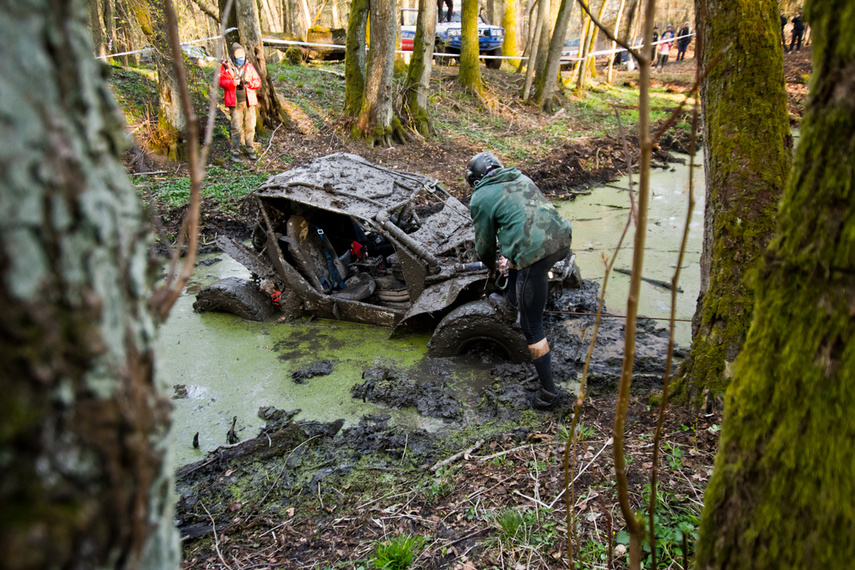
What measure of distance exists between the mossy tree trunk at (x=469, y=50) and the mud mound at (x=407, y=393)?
37.9ft

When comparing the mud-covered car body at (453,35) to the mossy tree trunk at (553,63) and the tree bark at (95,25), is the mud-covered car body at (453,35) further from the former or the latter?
the tree bark at (95,25)

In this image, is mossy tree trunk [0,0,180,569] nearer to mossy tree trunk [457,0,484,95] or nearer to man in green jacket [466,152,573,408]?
man in green jacket [466,152,573,408]

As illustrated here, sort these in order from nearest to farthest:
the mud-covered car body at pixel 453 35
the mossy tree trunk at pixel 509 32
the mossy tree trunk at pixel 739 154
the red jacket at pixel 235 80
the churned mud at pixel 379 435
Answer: the mossy tree trunk at pixel 739 154 < the churned mud at pixel 379 435 < the red jacket at pixel 235 80 < the mud-covered car body at pixel 453 35 < the mossy tree trunk at pixel 509 32

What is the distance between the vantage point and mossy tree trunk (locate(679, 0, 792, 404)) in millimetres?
3172

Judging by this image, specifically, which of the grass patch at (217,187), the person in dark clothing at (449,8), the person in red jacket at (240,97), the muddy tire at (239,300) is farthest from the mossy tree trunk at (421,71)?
the muddy tire at (239,300)

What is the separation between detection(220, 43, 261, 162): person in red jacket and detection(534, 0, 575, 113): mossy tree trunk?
25.8ft

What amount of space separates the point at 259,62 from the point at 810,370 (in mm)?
11761

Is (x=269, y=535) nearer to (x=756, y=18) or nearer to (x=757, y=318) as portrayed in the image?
(x=757, y=318)

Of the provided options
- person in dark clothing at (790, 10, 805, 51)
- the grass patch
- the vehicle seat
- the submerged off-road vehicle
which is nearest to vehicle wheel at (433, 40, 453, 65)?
the grass patch

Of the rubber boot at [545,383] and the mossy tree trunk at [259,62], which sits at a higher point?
the mossy tree trunk at [259,62]

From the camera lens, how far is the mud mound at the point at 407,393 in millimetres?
4441

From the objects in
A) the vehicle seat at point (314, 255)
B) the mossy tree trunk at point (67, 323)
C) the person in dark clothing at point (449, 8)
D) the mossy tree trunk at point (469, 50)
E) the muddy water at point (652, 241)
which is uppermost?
the person in dark clothing at point (449, 8)

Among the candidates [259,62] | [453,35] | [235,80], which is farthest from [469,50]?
[235,80]

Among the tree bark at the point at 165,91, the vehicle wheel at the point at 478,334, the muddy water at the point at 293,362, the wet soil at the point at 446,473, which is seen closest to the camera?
the wet soil at the point at 446,473
